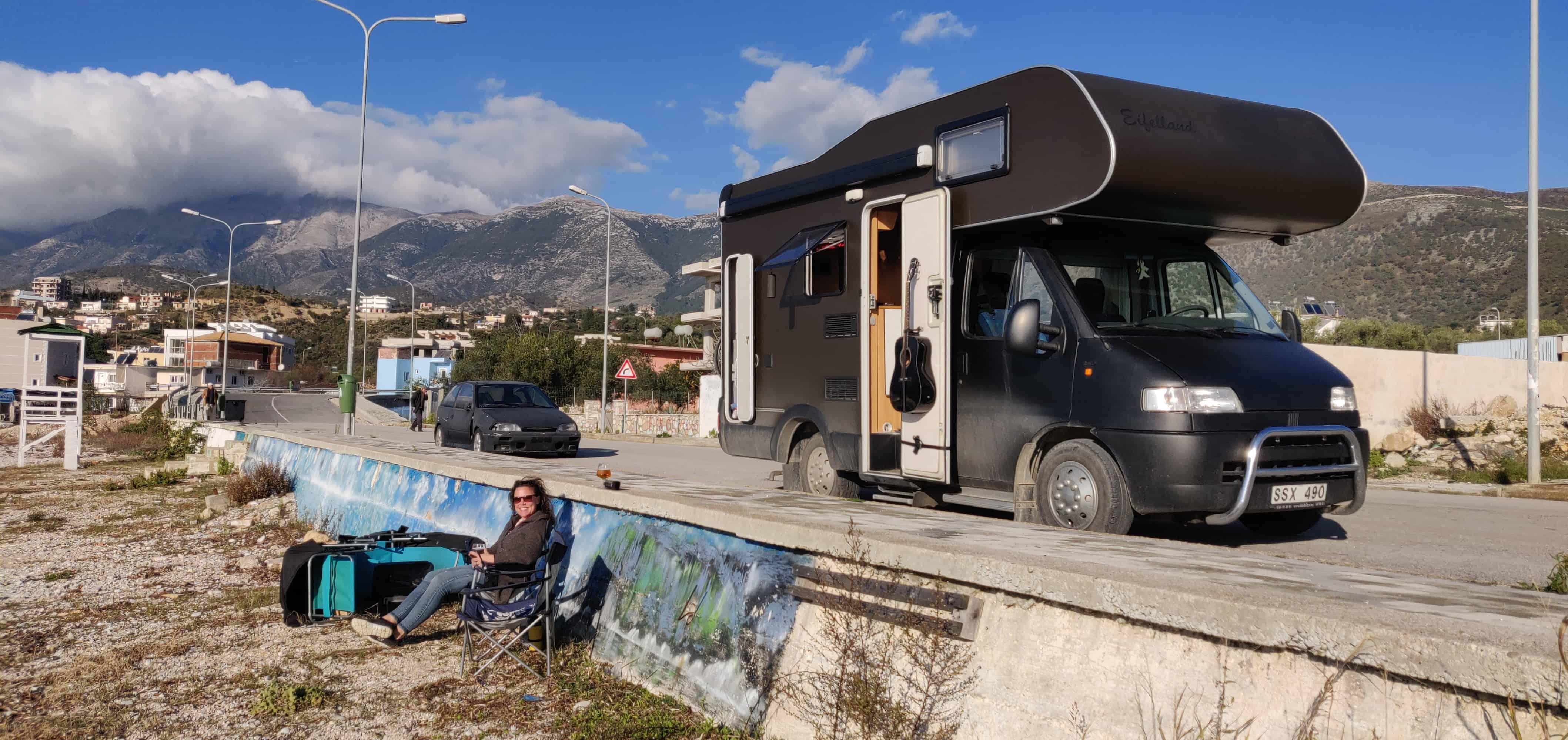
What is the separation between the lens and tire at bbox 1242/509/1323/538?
7.43 metres

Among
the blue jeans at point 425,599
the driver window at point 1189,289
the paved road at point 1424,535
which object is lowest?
the blue jeans at point 425,599

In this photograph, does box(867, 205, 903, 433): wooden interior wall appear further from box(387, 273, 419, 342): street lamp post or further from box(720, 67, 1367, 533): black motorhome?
box(387, 273, 419, 342): street lamp post

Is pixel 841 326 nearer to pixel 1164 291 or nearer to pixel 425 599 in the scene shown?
pixel 1164 291

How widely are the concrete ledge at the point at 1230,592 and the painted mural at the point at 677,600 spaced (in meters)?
0.15

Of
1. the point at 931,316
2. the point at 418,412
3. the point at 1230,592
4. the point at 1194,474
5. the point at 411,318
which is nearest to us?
the point at 1230,592

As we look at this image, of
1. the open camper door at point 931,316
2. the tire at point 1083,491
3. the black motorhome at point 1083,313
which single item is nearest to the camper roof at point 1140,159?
the black motorhome at point 1083,313

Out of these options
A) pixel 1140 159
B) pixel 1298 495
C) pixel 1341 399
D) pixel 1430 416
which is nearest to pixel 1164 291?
pixel 1140 159

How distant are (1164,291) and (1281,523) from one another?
192 centimetres

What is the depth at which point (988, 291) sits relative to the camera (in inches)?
311

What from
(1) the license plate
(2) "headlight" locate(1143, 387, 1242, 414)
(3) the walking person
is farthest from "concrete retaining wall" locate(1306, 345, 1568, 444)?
(3) the walking person

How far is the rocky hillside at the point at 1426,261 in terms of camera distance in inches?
2240

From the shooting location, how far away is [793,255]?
970cm

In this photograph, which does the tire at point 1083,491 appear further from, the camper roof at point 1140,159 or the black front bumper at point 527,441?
the black front bumper at point 527,441

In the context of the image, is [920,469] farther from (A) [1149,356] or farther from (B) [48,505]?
(B) [48,505]
